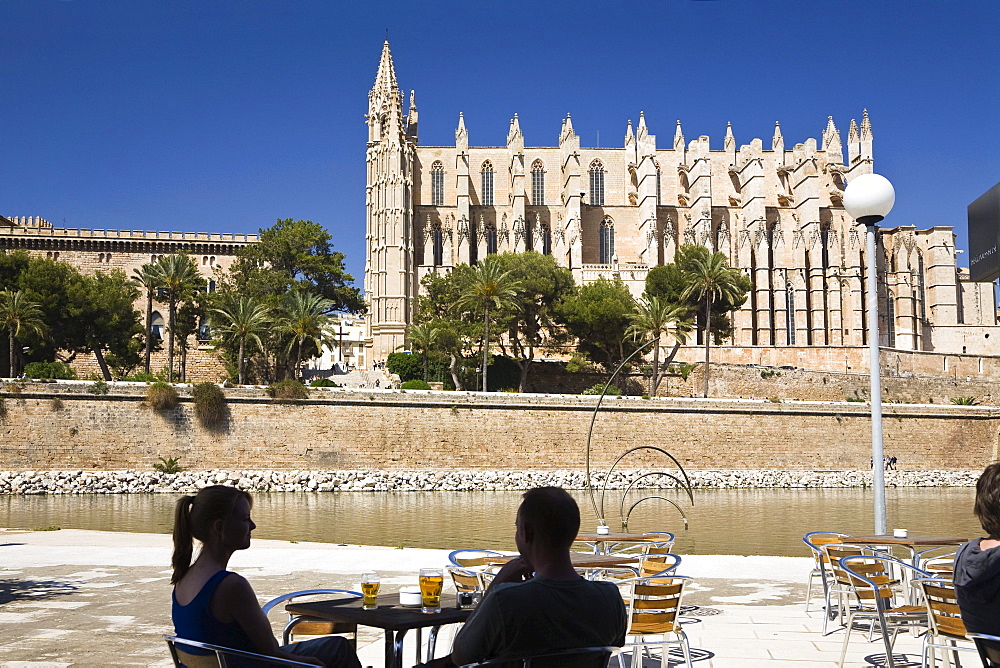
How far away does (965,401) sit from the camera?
4338cm

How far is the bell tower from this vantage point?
5106cm

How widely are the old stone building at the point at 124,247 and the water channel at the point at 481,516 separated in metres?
26.4

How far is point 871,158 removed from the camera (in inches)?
2409

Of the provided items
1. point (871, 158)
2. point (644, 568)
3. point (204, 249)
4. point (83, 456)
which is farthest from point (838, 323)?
point (644, 568)

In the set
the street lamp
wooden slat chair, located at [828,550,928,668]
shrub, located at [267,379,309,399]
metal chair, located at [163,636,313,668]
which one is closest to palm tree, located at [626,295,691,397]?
shrub, located at [267,379,309,399]

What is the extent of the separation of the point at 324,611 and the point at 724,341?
5031 cm

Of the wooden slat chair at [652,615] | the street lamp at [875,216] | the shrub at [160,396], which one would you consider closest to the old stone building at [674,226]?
the shrub at [160,396]

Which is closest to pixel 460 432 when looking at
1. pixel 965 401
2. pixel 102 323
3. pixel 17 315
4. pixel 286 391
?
pixel 286 391

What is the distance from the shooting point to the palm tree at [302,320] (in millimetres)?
39375

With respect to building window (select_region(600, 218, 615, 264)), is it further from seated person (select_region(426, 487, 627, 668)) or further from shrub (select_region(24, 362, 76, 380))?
seated person (select_region(426, 487, 627, 668))

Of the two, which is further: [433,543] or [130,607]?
[433,543]

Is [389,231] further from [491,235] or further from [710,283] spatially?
[710,283]

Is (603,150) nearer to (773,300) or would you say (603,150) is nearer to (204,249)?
(773,300)

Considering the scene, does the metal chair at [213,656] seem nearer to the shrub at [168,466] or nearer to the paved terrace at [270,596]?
the paved terrace at [270,596]
